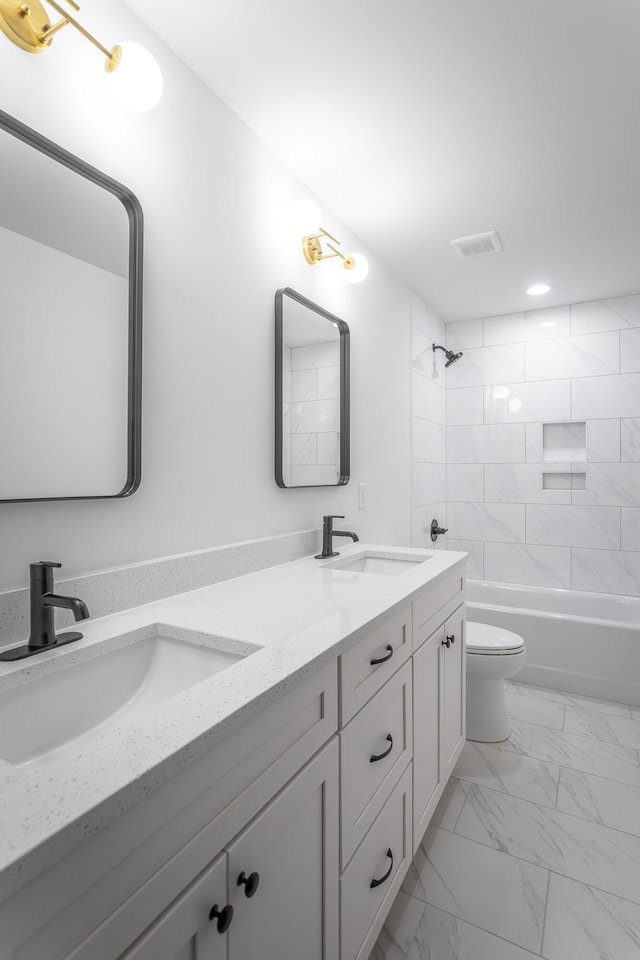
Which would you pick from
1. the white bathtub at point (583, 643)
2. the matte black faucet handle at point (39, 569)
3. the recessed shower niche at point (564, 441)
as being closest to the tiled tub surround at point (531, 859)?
the white bathtub at point (583, 643)

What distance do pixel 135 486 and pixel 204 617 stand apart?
0.36 meters

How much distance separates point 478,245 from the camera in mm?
2492

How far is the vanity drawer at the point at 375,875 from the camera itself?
1.06 m

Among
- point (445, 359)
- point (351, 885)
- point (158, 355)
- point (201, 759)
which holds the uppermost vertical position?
point (445, 359)

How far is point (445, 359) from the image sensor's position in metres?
3.71

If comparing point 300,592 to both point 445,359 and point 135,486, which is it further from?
point 445,359

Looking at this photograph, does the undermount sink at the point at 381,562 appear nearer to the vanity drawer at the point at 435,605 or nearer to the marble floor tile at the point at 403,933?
the vanity drawer at the point at 435,605

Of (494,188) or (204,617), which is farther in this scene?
(494,188)

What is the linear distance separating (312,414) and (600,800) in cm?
182

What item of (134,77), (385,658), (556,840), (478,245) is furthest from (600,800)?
(134,77)

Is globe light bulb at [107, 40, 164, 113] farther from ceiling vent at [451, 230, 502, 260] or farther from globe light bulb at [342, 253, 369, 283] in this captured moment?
ceiling vent at [451, 230, 502, 260]

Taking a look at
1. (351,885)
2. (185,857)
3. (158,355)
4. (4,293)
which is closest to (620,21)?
(158,355)

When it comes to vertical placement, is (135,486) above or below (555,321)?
below

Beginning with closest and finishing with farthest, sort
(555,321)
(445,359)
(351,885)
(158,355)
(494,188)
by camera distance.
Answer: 1. (351,885)
2. (158,355)
3. (494,188)
4. (555,321)
5. (445,359)
